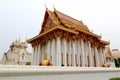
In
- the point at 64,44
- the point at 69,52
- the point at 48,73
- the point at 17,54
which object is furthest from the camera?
the point at 17,54

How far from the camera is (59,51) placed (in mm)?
11180

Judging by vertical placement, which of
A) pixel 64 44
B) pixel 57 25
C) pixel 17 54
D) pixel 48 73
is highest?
pixel 57 25

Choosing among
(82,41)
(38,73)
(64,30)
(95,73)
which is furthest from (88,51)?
(38,73)

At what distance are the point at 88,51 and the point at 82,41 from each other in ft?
4.37

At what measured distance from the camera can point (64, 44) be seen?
11.7 meters

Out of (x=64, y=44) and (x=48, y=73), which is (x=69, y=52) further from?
(x=48, y=73)

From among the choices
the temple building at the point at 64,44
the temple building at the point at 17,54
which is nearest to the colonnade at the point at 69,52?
the temple building at the point at 64,44

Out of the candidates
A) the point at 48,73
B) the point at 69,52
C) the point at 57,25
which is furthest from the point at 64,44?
the point at 48,73

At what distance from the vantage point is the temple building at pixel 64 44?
37.7 feet

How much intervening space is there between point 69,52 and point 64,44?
0.91m

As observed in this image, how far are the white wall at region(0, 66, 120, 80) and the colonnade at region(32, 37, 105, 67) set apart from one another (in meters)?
4.01

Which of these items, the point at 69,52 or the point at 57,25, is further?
the point at 69,52

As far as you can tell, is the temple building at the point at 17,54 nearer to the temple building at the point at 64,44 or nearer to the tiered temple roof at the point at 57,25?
the temple building at the point at 64,44

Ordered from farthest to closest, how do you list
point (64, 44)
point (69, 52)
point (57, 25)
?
point (69, 52)
point (64, 44)
point (57, 25)
